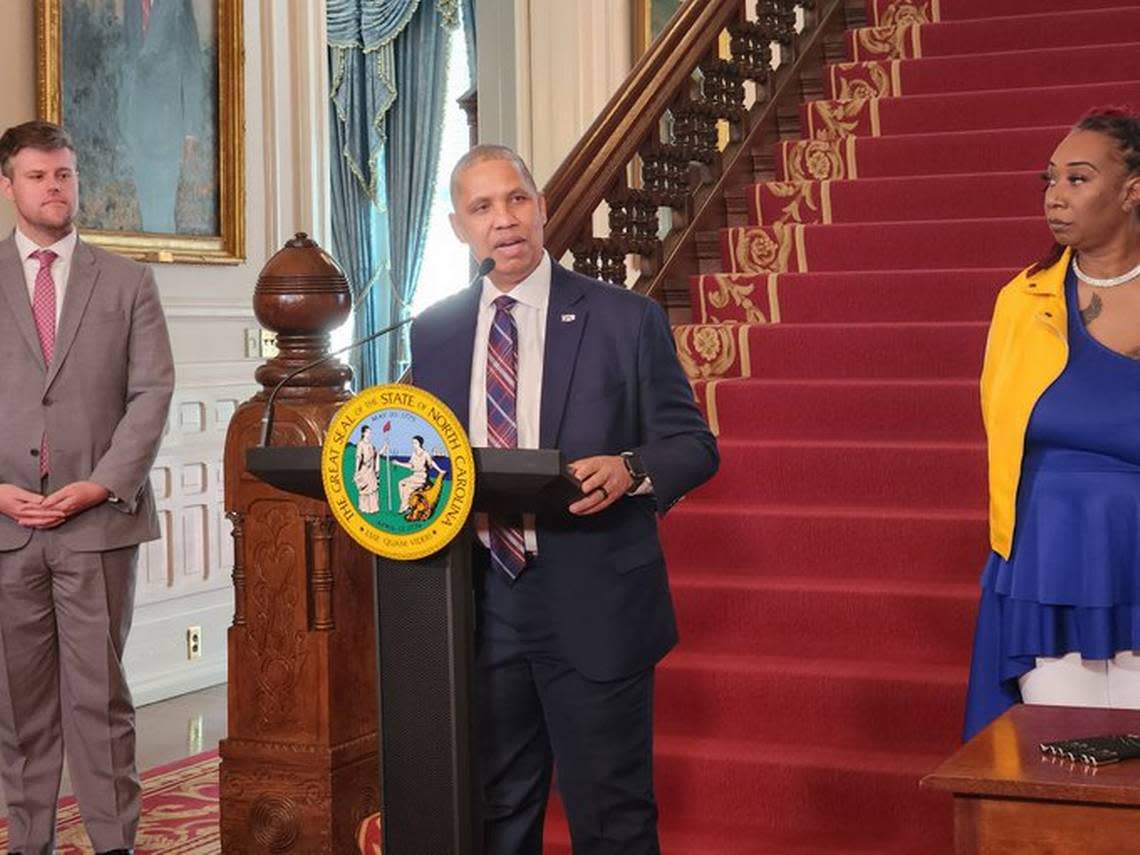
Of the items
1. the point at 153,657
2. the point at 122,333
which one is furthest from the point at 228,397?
the point at 122,333

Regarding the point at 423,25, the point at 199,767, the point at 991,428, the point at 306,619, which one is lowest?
the point at 199,767

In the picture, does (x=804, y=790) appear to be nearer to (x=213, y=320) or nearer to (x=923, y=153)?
(x=923, y=153)

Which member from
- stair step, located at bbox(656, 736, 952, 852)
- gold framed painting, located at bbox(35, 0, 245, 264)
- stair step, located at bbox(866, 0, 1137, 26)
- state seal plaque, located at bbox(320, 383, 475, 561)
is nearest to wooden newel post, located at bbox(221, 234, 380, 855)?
stair step, located at bbox(656, 736, 952, 852)

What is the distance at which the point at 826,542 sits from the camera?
16.4ft

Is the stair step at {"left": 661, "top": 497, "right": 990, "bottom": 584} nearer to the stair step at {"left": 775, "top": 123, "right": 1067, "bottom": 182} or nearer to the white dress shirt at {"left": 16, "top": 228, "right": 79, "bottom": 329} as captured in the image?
the white dress shirt at {"left": 16, "top": 228, "right": 79, "bottom": 329}

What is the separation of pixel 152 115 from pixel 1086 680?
5.43m

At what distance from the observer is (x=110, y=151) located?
24.6ft

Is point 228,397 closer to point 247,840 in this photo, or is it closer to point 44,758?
point 44,758

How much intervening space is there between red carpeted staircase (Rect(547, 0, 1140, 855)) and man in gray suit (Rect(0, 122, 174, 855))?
115 centimetres

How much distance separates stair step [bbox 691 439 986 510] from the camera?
16.6ft

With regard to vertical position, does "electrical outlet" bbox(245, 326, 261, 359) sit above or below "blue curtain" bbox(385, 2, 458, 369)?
below

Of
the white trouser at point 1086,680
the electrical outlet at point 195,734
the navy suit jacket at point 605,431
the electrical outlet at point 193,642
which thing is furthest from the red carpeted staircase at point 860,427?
the electrical outlet at point 193,642

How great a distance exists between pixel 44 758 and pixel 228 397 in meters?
3.77

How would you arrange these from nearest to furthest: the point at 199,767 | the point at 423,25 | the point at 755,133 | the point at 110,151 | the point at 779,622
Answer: the point at 779,622, the point at 199,767, the point at 755,133, the point at 110,151, the point at 423,25
